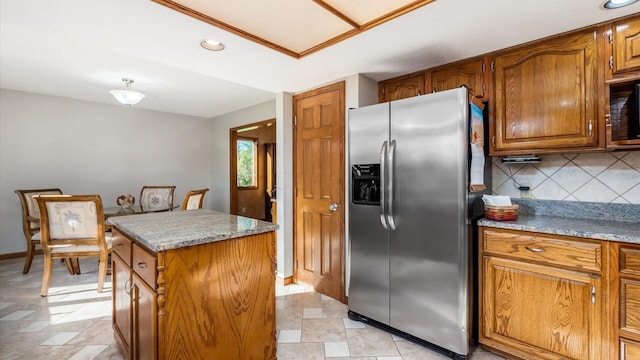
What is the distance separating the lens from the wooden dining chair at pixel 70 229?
9.05ft

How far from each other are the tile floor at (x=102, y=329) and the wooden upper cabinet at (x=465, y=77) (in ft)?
6.15

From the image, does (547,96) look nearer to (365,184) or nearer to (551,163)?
(551,163)

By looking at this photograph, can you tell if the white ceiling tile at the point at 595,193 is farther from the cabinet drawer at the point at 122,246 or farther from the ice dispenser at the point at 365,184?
the cabinet drawer at the point at 122,246

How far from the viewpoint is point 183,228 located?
1.57 meters

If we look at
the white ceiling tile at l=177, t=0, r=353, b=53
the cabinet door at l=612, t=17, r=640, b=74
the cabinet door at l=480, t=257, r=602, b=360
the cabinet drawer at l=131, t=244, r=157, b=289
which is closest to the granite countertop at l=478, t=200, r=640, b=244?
the cabinet door at l=480, t=257, r=602, b=360

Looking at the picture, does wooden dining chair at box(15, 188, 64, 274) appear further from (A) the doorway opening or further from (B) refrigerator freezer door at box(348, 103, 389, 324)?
(B) refrigerator freezer door at box(348, 103, 389, 324)

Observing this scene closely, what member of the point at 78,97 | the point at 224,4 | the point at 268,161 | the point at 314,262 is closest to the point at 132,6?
the point at 224,4

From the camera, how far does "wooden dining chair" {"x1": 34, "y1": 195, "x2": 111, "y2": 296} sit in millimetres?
2758

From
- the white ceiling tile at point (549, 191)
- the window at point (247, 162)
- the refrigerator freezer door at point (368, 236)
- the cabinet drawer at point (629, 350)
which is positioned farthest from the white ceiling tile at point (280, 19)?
the window at point (247, 162)

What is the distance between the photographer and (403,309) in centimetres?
204

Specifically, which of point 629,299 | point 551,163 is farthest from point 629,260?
point 551,163

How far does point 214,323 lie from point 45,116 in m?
4.77

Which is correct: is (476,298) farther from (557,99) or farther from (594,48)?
(594,48)

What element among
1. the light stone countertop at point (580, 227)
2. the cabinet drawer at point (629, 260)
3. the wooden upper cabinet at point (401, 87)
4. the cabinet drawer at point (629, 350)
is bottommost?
the cabinet drawer at point (629, 350)
